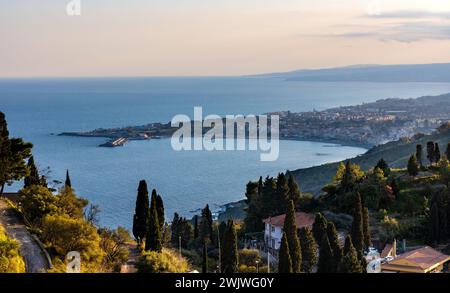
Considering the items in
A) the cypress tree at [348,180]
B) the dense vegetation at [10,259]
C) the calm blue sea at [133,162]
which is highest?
the dense vegetation at [10,259]

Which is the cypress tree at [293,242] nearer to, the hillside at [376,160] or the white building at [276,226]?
the white building at [276,226]

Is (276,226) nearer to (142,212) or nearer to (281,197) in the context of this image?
(281,197)

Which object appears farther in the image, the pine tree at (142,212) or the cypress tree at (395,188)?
the cypress tree at (395,188)

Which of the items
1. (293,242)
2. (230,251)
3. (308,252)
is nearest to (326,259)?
(293,242)

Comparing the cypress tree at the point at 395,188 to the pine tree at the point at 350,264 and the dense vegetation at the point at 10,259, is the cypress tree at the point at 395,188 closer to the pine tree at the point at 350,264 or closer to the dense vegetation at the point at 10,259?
the pine tree at the point at 350,264

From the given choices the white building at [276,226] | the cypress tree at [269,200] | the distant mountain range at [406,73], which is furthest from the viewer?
the distant mountain range at [406,73]

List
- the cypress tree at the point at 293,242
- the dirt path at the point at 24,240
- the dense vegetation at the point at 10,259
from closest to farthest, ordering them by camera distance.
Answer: the dense vegetation at the point at 10,259, the dirt path at the point at 24,240, the cypress tree at the point at 293,242

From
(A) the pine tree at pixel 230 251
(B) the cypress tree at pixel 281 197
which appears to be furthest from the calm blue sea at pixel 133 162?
(A) the pine tree at pixel 230 251

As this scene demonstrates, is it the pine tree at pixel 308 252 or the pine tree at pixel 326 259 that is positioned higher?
the pine tree at pixel 326 259
